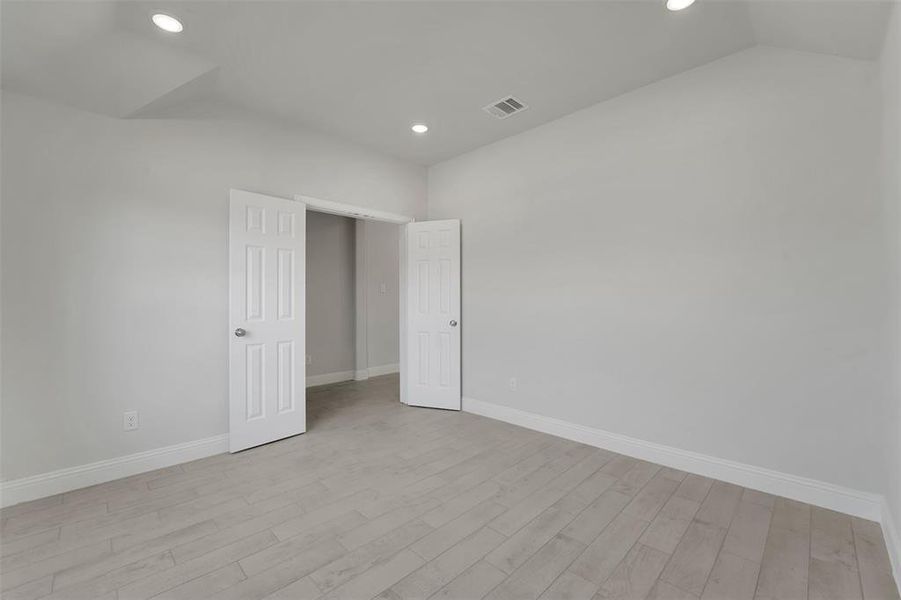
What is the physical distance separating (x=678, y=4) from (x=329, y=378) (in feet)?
17.8

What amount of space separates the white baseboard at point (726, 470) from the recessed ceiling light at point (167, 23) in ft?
12.6

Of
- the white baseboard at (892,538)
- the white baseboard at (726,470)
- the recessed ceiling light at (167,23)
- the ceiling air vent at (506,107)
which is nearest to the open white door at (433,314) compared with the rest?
the white baseboard at (726,470)

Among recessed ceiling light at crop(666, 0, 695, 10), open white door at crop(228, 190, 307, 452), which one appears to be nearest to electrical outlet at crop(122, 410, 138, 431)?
open white door at crop(228, 190, 307, 452)

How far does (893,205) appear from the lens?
1908mm

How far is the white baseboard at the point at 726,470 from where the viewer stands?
2227 mm

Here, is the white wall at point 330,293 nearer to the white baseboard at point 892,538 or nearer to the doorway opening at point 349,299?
the doorway opening at point 349,299

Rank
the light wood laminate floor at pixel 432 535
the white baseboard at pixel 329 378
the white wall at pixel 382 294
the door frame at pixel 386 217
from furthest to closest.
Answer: the white wall at pixel 382 294
the white baseboard at pixel 329 378
the door frame at pixel 386 217
the light wood laminate floor at pixel 432 535

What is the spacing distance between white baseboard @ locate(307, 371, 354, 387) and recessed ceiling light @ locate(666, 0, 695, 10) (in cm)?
535

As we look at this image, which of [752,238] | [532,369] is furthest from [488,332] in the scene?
[752,238]

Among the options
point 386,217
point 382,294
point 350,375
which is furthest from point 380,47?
point 350,375

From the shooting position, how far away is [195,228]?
119 inches

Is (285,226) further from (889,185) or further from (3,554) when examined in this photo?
(889,185)

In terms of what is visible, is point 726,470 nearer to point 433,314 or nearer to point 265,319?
point 433,314

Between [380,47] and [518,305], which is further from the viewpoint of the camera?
[518,305]
